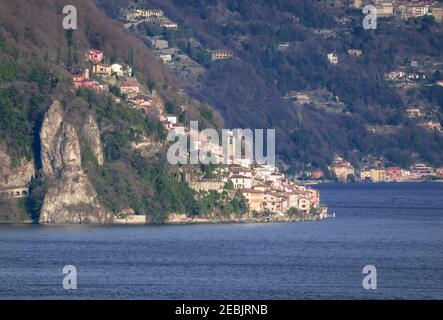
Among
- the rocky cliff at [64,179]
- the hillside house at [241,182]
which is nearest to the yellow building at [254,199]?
the hillside house at [241,182]

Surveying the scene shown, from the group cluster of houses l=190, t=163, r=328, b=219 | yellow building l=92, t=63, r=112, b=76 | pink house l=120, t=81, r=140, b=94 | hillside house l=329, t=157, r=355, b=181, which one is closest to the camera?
cluster of houses l=190, t=163, r=328, b=219

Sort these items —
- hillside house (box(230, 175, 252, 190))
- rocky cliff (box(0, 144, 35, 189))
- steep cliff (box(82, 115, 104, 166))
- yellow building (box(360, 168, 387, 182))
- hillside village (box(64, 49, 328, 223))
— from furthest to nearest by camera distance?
1. yellow building (box(360, 168, 387, 182))
2. hillside house (box(230, 175, 252, 190))
3. hillside village (box(64, 49, 328, 223))
4. steep cliff (box(82, 115, 104, 166))
5. rocky cliff (box(0, 144, 35, 189))

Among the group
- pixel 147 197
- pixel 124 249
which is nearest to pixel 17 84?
pixel 147 197

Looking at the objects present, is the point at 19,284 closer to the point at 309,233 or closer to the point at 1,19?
the point at 309,233

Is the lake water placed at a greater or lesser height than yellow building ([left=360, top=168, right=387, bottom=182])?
lesser

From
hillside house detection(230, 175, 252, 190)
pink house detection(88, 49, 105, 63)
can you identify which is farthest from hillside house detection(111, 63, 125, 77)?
hillside house detection(230, 175, 252, 190)

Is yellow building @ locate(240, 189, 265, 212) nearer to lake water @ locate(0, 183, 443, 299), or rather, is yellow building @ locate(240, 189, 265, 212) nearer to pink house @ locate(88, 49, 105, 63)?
lake water @ locate(0, 183, 443, 299)
